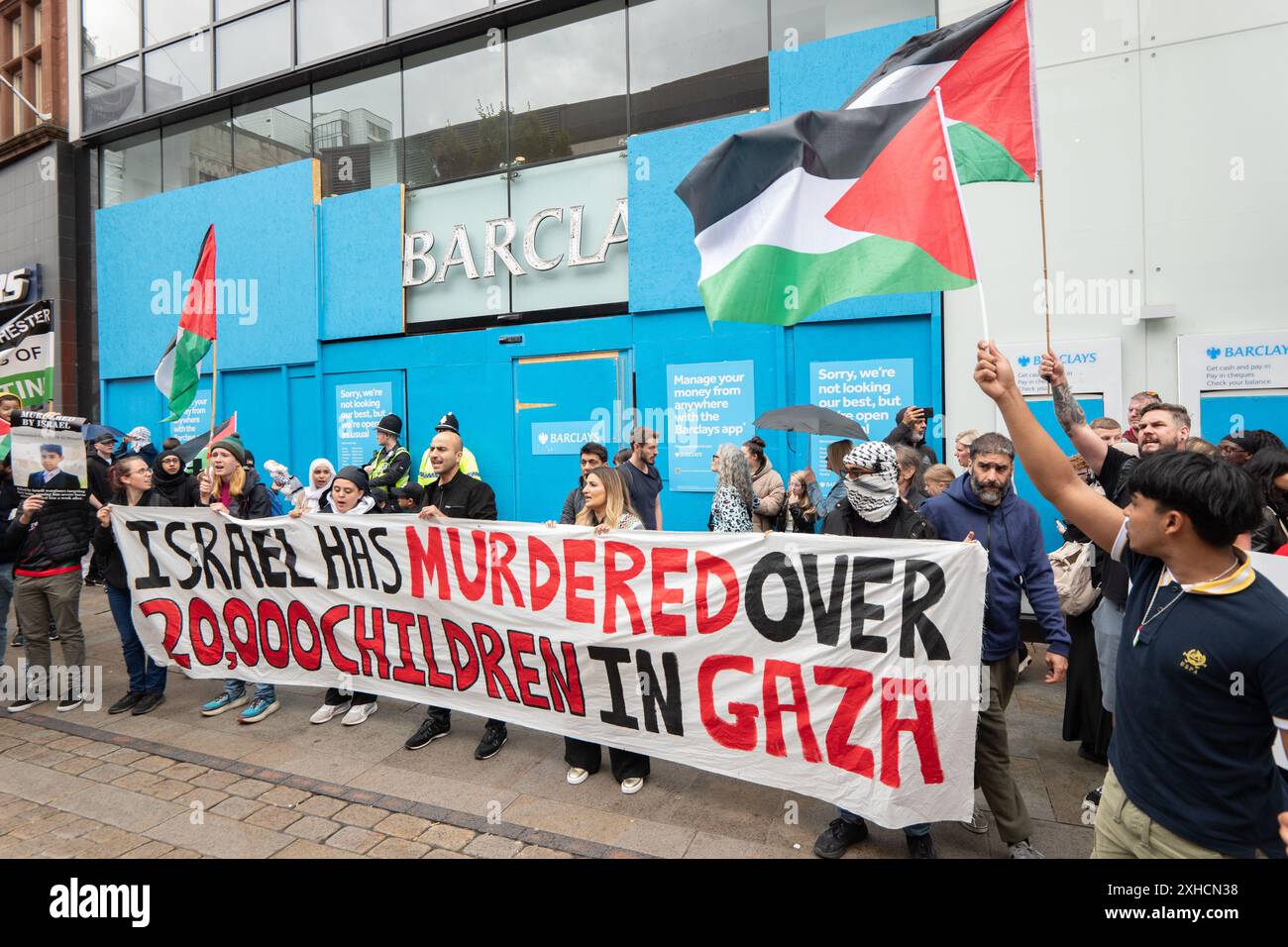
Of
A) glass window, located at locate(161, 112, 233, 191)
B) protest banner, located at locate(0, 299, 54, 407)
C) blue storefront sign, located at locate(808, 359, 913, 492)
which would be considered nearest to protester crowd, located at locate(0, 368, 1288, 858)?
blue storefront sign, located at locate(808, 359, 913, 492)

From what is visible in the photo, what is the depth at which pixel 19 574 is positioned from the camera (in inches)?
224

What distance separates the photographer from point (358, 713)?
17.2 ft

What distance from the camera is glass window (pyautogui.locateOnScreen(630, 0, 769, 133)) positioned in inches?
356

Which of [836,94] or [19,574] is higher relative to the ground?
[836,94]

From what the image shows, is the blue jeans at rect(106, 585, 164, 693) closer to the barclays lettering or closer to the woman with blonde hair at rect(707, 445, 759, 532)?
the woman with blonde hair at rect(707, 445, 759, 532)

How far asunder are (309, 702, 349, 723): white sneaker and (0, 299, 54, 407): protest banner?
12.9 metres

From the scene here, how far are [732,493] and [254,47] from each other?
1267 cm

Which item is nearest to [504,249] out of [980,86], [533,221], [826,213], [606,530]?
[533,221]

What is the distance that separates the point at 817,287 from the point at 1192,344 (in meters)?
5.73

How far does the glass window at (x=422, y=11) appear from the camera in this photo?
10633mm

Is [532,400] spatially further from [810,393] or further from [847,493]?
[847,493]

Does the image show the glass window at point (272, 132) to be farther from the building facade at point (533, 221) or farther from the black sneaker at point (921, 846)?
the black sneaker at point (921, 846)

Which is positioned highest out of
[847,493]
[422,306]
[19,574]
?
[422,306]

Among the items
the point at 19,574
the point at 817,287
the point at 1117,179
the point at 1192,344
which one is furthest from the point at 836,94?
the point at 19,574
